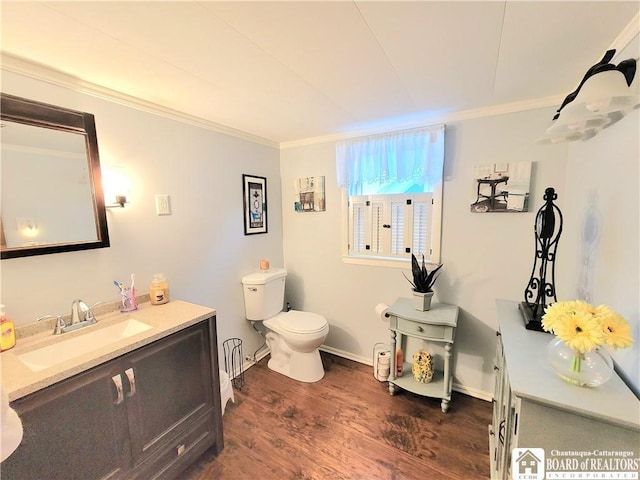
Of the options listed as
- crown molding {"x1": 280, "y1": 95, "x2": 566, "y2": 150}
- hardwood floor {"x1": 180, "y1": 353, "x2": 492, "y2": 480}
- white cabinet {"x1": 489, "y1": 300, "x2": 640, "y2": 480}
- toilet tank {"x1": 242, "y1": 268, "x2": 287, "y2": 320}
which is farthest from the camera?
toilet tank {"x1": 242, "y1": 268, "x2": 287, "y2": 320}

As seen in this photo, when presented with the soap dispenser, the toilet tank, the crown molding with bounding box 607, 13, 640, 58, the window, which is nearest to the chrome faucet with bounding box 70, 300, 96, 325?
the soap dispenser

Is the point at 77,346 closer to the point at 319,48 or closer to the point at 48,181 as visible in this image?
the point at 48,181

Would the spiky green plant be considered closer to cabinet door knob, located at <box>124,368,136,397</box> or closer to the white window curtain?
the white window curtain

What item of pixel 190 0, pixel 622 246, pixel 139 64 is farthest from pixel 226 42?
pixel 622 246

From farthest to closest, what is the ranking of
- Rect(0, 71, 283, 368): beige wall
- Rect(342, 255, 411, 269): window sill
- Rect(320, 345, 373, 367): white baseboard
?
Rect(320, 345, 373, 367): white baseboard
Rect(342, 255, 411, 269): window sill
Rect(0, 71, 283, 368): beige wall

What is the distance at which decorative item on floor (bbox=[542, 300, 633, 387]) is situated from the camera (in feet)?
2.72

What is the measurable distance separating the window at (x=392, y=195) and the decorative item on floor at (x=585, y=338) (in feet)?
3.94

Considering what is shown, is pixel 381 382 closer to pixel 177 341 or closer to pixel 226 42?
pixel 177 341

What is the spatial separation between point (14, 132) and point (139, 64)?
0.63m

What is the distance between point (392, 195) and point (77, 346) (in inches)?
87.0

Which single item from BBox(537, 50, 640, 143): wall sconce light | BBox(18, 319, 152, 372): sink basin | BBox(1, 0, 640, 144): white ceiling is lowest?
BBox(18, 319, 152, 372): sink basin

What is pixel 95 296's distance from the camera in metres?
1.52

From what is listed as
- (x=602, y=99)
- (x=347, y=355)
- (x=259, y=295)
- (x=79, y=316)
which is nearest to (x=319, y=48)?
(x=602, y=99)

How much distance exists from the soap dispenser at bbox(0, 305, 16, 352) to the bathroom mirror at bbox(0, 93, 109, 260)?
28 centimetres
